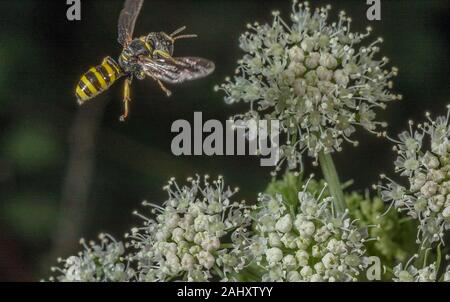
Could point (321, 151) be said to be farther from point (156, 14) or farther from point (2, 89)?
point (2, 89)

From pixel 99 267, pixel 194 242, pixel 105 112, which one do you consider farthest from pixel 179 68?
pixel 105 112

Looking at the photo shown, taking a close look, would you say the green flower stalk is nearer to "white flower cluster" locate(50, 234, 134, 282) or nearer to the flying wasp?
the flying wasp

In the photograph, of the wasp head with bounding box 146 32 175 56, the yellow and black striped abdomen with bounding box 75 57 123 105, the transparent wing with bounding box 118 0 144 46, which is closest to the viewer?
the yellow and black striped abdomen with bounding box 75 57 123 105

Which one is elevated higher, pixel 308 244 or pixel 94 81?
pixel 94 81

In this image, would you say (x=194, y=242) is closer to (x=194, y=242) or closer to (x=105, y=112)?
(x=194, y=242)

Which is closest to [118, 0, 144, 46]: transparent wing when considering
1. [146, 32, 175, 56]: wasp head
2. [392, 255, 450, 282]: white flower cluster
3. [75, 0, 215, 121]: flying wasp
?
[75, 0, 215, 121]: flying wasp

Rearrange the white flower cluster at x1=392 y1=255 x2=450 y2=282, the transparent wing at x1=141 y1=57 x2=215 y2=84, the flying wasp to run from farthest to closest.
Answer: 1. the flying wasp
2. the white flower cluster at x1=392 y1=255 x2=450 y2=282
3. the transparent wing at x1=141 y1=57 x2=215 y2=84

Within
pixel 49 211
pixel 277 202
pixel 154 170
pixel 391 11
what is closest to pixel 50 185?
pixel 49 211
